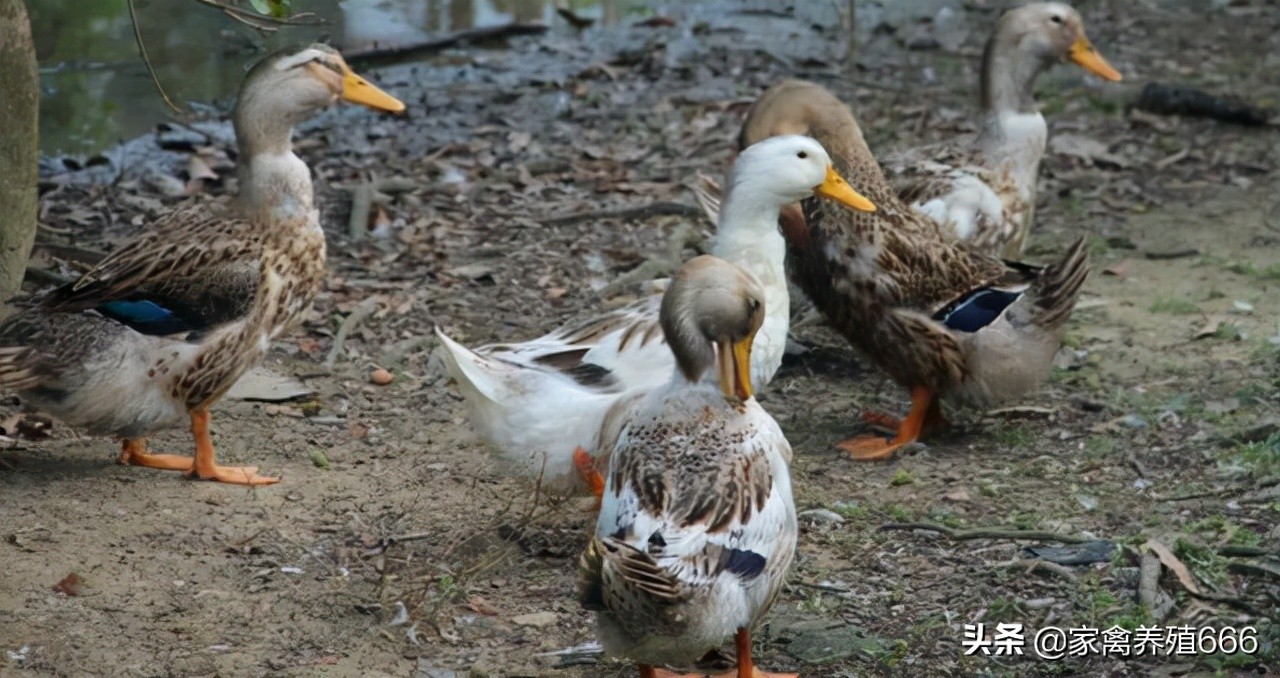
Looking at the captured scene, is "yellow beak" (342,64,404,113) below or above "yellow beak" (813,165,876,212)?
above

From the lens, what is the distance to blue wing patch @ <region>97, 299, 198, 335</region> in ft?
17.7

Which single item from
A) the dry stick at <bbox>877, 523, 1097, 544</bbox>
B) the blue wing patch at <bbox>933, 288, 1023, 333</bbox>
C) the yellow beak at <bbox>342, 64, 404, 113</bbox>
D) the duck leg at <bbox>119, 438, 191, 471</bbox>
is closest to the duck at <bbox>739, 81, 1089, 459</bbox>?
the blue wing patch at <bbox>933, 288, 1023, 333</bbox>

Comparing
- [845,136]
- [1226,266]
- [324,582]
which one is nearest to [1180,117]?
[1226,266]

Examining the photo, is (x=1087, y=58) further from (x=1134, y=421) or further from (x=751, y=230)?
(x=751, y=230)

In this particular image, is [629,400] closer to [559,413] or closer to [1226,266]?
[559,413]

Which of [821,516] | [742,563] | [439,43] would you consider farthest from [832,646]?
[439,43]

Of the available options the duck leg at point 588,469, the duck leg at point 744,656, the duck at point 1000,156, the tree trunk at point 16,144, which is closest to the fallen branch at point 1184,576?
the duck leg at point 744,656

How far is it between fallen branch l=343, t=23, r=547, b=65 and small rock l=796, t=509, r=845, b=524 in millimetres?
6532

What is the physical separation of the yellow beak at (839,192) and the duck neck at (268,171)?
6.08ft

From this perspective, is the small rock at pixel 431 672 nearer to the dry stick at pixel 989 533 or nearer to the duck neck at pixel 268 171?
the dry stick at pixel 989 533

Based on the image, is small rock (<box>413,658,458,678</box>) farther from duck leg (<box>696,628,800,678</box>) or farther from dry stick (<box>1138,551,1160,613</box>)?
dry stick (<box>1138,551,1160,613</box>)

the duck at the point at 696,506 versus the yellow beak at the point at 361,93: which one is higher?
the yellow beak at the point at 361,93

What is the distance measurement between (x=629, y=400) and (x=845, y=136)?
6.54ft

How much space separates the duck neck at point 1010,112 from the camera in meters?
7.42
